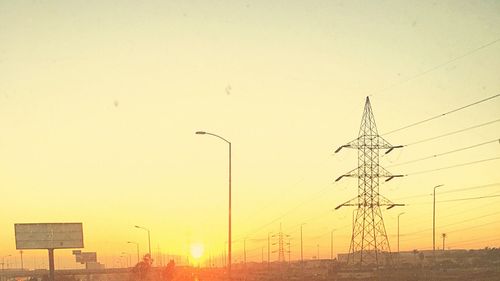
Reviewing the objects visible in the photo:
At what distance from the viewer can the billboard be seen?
87688 mm

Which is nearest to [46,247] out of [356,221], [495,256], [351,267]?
[351,267]

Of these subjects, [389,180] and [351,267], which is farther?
[351,267]

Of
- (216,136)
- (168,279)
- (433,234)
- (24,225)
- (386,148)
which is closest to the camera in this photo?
(216,136)

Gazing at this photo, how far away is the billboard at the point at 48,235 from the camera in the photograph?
87688 mm

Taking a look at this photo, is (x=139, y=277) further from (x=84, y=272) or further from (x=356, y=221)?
(x=84, y=272)

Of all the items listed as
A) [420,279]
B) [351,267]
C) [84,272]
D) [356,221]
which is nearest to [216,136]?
[356,221]

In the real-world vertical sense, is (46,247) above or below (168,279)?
above

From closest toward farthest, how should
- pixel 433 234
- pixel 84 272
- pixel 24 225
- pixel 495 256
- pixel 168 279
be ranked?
pixel 433 234, pixel 24 225, pixel 168 279, pixel 495 256, pixel 84 272

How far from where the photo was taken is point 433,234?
73.6 metres

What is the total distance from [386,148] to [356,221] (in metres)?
7.87

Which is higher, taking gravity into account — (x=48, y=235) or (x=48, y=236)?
(x=48, y=235)

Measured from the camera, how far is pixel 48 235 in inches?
3506

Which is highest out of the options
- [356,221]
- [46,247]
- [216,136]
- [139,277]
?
[216,136]

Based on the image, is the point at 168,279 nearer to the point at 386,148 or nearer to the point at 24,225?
the point at 24,225
